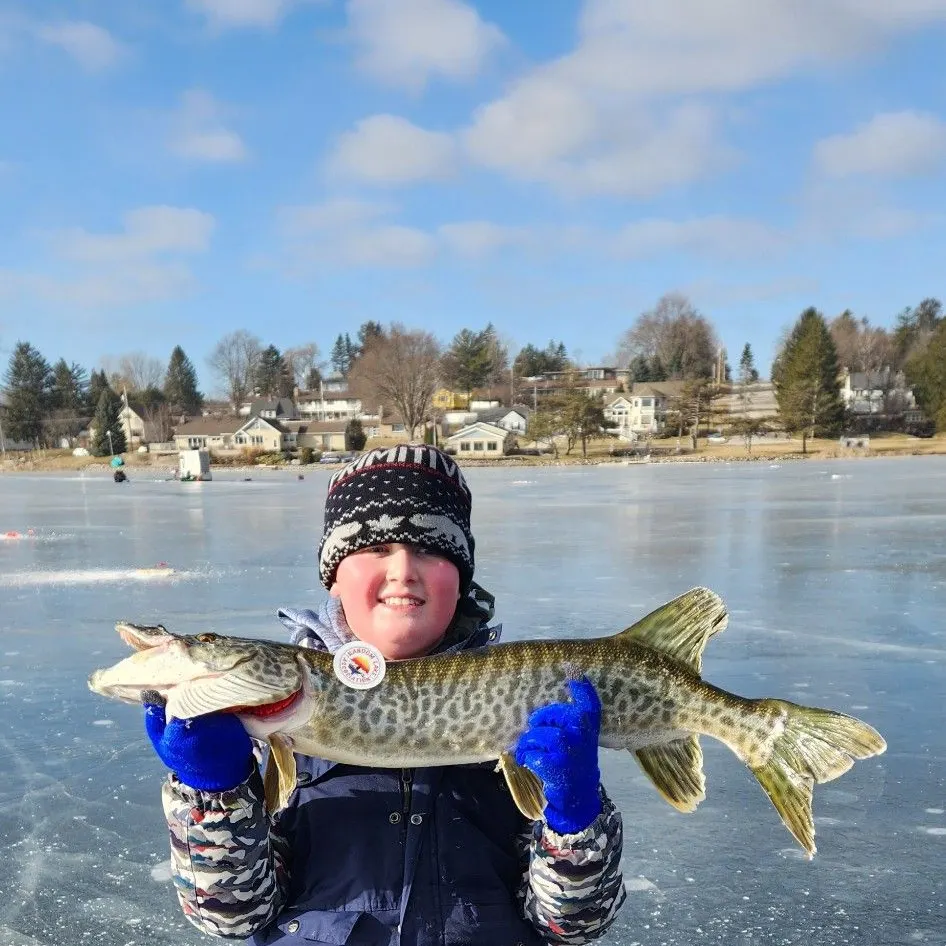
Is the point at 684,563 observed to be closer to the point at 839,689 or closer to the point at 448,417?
the point at 839,689

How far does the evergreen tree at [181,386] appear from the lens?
104m

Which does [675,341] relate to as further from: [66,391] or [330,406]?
[66,391]

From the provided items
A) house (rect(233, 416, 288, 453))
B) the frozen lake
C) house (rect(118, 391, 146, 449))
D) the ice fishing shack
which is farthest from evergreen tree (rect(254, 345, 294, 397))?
the frozen lake

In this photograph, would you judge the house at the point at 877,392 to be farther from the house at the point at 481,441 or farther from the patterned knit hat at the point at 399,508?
the patterned knit hat at the point at 399,508

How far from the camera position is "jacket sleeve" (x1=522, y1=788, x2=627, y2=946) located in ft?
5.88

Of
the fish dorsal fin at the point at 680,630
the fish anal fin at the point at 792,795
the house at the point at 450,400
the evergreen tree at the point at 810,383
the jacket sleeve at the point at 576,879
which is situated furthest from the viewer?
the house at the point at 450,400

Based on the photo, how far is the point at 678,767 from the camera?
2.01 metres

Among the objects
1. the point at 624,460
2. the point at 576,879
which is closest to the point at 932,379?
the point at 624,460

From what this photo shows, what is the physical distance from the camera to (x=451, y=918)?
1863 mm

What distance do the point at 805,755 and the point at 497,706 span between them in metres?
0.75

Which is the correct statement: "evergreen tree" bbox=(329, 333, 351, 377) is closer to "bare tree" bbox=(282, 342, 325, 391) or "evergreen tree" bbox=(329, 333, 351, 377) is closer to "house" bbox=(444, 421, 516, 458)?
"bare tree" bbox=(282, 342, 325, 391)

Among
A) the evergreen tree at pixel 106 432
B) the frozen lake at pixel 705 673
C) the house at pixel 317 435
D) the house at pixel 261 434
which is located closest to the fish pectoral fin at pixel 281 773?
the frozen lake at pixel 705 673

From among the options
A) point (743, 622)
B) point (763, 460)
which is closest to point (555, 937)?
point (743, 622)

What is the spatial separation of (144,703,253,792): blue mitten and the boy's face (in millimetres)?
450
